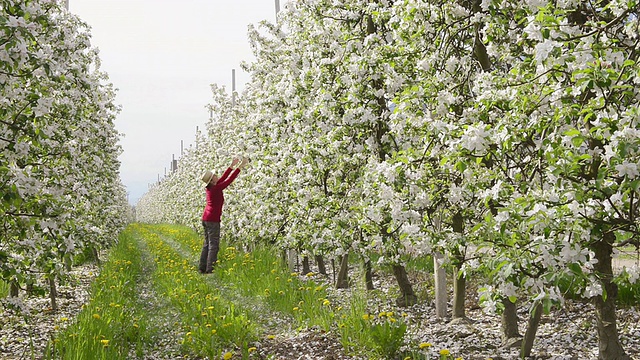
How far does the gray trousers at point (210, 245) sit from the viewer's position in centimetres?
1076

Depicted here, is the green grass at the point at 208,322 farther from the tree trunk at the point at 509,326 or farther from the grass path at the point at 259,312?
the tree trunk at the point at 509,326

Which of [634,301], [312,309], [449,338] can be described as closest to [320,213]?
[312,309]

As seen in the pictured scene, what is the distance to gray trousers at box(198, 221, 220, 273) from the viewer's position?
10.8 metres

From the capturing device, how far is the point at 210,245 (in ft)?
36.1

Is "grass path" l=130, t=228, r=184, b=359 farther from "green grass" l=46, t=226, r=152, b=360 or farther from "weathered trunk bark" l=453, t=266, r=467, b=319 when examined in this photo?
"weathered trunk bark" l=453, t=266, r=467, b=319

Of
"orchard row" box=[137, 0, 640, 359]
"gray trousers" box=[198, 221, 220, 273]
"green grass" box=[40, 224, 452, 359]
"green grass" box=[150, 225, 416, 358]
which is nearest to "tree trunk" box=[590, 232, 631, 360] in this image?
"orchard row" box=[137, 0, 640, 359]

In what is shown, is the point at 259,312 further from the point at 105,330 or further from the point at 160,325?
the point at 105,330

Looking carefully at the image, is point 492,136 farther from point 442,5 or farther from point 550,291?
point 442,5

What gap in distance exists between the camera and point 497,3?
4.00 metres

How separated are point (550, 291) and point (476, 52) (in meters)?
2.94

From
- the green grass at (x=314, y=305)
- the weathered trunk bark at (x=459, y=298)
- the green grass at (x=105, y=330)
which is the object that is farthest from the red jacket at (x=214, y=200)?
the weathered trunk bark at (x=459, y=298)

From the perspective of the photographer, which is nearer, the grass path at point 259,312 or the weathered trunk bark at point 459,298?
the weathered trunk bark at point 459,298

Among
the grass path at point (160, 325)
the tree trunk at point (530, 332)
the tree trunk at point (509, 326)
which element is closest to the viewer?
the tree trunk at point (530, 332)

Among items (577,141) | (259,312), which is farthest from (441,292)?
(577,141)
